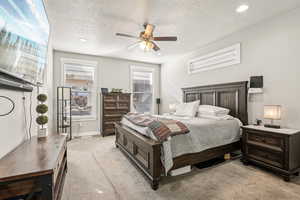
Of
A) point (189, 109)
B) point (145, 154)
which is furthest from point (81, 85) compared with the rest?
point (145, 154)

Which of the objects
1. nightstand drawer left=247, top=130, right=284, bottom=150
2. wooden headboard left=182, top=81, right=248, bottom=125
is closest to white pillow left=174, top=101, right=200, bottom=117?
wooden headboard left=182, top=81, right=248, bottom=125

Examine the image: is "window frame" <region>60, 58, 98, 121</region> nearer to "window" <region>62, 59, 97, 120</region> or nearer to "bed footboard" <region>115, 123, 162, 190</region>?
"window" <region>62, 59, 97, 120</region>

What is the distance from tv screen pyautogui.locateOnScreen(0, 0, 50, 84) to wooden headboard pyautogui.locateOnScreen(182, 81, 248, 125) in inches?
146

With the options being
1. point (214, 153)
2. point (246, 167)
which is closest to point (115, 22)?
point (214, 153)

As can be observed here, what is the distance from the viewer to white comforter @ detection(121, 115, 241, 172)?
6.69ft

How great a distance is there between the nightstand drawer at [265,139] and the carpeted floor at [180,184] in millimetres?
493

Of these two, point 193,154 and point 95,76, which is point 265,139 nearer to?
point 193,154

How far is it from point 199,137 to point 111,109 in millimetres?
3295

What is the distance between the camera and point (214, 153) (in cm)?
266

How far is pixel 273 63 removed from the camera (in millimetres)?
2764

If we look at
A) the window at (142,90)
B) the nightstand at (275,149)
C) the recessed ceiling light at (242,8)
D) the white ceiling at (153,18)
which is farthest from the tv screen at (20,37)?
the window at (142,90)

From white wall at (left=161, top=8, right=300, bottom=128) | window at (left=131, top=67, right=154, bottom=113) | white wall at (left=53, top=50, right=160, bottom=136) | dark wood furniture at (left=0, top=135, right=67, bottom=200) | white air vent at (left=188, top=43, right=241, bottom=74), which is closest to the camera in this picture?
dark wood furniture at (left=0, top=135, right=67, bottom=200)

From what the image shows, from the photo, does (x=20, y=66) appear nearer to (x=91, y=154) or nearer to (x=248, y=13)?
(x=91, y=154)

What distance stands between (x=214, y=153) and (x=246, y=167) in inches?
23.9
